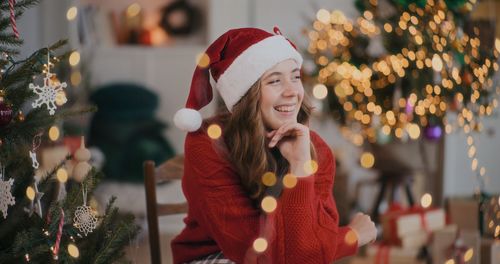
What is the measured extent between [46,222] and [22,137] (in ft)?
0.67

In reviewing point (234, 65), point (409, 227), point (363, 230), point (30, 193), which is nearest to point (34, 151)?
point (30, 193)

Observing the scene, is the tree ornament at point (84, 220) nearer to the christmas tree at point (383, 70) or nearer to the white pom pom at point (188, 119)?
the white pom pom at point (188, 119)

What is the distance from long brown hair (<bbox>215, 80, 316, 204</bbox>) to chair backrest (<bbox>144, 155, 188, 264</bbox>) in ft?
1.44

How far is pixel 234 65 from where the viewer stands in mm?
1409

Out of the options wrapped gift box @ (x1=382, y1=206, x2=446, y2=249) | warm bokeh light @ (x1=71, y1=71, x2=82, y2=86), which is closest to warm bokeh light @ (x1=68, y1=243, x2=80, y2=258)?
wrapped gift box @ (x1=382, y1=206, x2=446, y2=249)

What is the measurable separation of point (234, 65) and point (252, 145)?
18cm

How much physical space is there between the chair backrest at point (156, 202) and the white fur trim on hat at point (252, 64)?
18.7 inches

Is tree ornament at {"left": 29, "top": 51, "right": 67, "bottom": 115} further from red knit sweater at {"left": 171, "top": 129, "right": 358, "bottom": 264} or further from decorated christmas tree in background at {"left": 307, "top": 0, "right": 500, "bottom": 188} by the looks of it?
decorated christmas tree in background at {"left": 307, "top": 0, "right": 500, "bottom": 188}

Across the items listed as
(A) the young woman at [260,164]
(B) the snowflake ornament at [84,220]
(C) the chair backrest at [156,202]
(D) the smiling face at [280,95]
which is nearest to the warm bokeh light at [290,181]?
(A) the young woman at [260,164]

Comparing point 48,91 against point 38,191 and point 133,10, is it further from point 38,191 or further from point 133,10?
point 133,10

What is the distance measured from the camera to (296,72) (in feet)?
4.50

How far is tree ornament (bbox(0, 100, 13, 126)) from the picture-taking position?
4.69 feet

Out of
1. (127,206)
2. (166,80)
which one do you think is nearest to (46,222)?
(127,206)

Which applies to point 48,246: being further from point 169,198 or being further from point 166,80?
point 166,80
